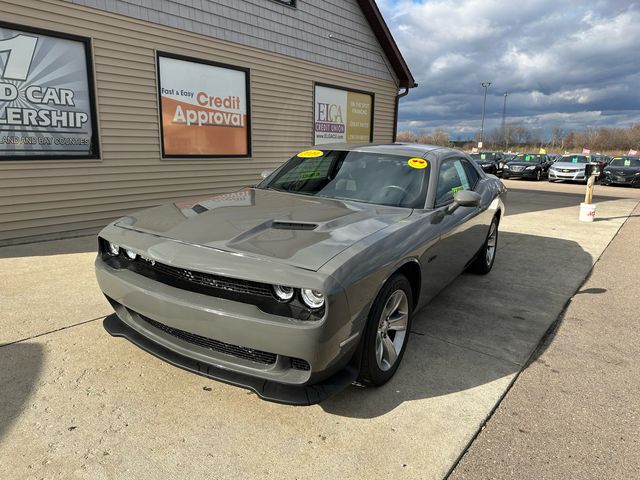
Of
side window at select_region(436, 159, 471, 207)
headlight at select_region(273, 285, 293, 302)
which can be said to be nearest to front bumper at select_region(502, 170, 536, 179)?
side window at select_region(436, 159, 471, 207)

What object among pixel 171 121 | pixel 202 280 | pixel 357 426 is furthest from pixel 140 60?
pixel 357 426

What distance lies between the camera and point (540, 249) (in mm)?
6832

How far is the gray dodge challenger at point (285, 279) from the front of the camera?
2.16 metres

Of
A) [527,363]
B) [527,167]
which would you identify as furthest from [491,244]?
[527,167]

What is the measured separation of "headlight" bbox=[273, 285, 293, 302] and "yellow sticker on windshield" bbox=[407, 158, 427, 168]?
195 centimetres

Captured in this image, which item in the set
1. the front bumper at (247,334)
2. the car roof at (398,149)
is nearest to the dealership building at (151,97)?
the car roof at (398,149)

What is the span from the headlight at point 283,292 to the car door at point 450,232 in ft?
3.89

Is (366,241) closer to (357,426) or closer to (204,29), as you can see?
(357,426)

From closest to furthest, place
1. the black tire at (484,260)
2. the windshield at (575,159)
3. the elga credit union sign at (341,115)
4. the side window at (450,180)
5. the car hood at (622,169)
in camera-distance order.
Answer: the side window at (450,180), the black tire at (484,260), the elga credit union sign at (341,115), the car hood at (622,169), the windshield at (575,159)

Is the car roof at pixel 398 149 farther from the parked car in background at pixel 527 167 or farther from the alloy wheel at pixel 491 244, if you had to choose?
the parked car in background at pixel 527 167

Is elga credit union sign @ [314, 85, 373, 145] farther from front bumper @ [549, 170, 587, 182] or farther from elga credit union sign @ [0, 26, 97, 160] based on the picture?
front bumper @ [549, 170, 587, 182]

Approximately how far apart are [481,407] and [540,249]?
490 centimetres

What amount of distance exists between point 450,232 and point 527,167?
23755 mm

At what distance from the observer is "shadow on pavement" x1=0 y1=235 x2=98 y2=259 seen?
5.61m
